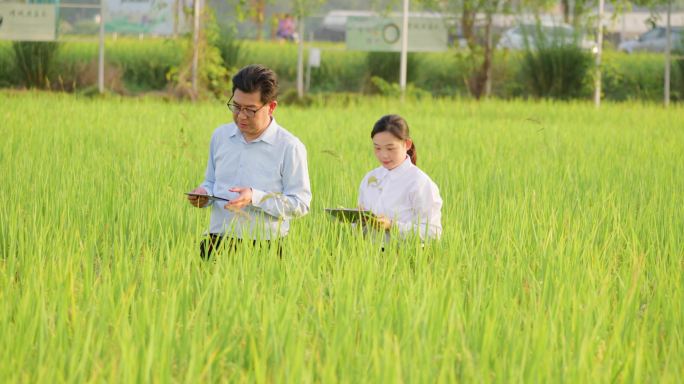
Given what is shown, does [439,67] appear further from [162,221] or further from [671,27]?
[162,221]

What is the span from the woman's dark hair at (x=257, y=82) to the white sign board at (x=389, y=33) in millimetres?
10966

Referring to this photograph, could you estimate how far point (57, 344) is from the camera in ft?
7.90

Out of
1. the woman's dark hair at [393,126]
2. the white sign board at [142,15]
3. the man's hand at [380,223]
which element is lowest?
the man's hand at [380,223]

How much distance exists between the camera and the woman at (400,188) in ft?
11.9

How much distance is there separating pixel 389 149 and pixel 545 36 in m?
12.1

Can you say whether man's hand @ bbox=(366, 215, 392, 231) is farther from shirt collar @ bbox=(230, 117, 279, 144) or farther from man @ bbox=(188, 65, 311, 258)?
shirt collar @ bbox=(230, 117, 279, 144)

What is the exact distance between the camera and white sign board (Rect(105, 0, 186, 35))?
44.8 ft

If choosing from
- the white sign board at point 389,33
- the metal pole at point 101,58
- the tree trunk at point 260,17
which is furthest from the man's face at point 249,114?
the tree trunk at point 260,17

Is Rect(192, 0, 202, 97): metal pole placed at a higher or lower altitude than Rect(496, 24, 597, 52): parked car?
lower

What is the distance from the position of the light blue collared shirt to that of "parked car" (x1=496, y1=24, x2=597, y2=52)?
1192 centimetres

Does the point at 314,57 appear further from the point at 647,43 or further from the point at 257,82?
the point at 257,82

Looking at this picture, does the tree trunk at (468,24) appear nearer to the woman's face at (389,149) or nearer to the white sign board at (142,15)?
the white sign board at (142,15)

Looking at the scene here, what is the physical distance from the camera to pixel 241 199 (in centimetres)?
330

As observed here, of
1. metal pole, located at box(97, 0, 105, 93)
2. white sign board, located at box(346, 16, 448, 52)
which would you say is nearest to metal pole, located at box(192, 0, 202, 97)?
metal pole, located at box(97, 0, 105, 93)
